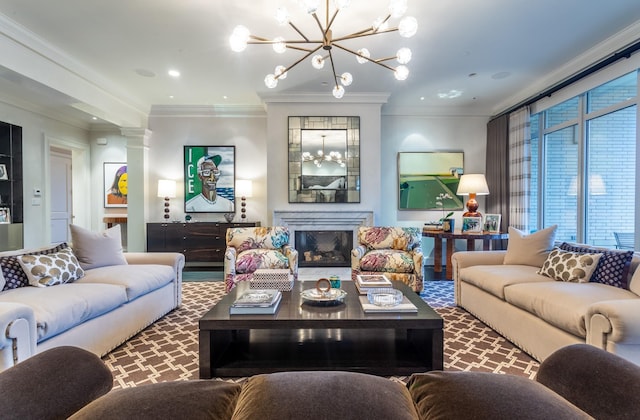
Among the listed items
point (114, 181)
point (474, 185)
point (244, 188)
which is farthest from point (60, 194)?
point (474, 185)

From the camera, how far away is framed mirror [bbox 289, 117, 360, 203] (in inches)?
193

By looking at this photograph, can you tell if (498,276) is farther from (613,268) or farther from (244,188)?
(244,188)

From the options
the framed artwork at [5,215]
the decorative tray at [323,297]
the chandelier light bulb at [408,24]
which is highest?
the chandelier light bulb at [408,24]

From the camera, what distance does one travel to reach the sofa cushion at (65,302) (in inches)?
69.6

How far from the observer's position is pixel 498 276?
2635 mm

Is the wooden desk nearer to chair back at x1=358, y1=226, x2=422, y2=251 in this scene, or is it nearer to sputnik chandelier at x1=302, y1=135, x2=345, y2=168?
chair back at x1=358, y1=226, x2=422, y2=251

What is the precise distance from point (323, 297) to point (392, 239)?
195 cm

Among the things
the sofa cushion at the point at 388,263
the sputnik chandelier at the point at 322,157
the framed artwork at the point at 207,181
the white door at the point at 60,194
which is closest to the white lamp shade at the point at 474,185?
the sofa cushion at the point at 388,263

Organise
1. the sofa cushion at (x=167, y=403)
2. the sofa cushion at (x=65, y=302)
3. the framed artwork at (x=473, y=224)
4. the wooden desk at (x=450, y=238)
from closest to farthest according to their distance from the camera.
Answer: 1. the sofa cushion at (x=167, y=403)
2. the sofa cushion at (x=65, y=302)
3. the wooden desk at (x=450, y=238)
4. the framed artwork at (x=473, y=224)

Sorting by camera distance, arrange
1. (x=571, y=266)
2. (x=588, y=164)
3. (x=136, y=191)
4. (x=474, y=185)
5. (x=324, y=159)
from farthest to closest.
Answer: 1. (x=136, y=191)
2. (x=324, y=159)
3. (x=474, y=185)
4. (x=588, y=164)
5. (x=571, y=266)

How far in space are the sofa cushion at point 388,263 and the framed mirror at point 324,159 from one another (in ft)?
5.11

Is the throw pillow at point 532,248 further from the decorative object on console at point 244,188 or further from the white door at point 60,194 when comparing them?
the white door at point 60,194

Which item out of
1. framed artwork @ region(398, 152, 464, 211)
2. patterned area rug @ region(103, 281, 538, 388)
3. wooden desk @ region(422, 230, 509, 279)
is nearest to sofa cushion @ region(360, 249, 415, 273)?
patterned area rug @ region(103, 281, 538, 388)

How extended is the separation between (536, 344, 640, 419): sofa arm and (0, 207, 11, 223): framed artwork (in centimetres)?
635
